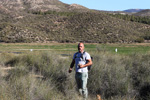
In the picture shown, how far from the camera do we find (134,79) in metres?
11.4

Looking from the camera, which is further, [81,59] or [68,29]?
[68,29]

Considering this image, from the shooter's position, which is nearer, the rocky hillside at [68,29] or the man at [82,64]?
the man at [82,64]

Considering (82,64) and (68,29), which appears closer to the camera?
(82,64)

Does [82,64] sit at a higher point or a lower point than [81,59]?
lower

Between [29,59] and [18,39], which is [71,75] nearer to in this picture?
[29,59]

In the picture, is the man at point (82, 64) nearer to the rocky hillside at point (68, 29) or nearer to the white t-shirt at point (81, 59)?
the white t-shirt at point (81, 59)

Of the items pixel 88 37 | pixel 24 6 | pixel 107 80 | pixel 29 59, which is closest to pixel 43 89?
pixel 107 80

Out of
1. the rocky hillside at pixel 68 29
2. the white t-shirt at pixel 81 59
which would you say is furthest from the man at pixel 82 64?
the rocky hillside at pixel 68 29

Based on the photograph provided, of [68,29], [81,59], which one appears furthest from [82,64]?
[68,29]

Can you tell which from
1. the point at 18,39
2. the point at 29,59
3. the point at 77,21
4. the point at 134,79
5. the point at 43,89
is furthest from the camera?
the point at 77,21

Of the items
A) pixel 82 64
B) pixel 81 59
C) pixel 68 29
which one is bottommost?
pixel 68 29

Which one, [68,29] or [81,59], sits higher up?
[81,59]

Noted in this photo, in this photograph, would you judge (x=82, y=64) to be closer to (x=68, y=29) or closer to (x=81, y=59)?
(x=81, y=59)

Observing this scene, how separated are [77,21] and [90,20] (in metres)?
4.29
